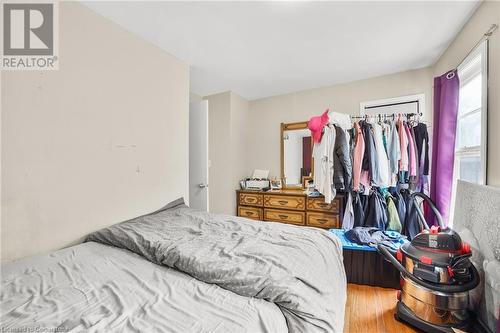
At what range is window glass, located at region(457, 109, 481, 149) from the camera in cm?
167

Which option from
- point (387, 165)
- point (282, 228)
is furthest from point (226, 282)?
point (387, 165)

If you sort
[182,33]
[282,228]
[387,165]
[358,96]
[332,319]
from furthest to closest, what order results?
[358,96] → [387,165] → [182,33] → [282,228] → [332,319]

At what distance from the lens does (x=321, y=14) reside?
1616 millimetres

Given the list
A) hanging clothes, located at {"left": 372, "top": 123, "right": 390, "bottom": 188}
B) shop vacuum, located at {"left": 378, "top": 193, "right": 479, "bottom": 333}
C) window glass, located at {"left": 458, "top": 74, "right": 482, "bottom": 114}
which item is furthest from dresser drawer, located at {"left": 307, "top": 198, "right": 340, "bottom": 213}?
window glass, located at {"left": 458, "top": 74, "right": 482, "bottom": 114}

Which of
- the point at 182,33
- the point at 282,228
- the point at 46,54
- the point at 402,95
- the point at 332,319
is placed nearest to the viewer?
the point at 332,319

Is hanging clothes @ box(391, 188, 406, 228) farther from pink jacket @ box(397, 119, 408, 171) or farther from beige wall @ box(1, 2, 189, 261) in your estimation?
beige wall @ box(1, 2, 189, 261)

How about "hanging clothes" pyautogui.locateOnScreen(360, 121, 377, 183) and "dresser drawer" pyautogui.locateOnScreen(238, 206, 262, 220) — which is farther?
"dresser drawer" pyautogui.locateOnScreen(238, 206, 262, 220)

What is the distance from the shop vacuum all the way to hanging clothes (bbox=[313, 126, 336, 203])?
3.24ft

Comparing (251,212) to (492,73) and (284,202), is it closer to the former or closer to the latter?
(284,202)

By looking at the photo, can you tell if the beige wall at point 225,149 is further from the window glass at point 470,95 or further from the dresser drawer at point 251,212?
the window glass at point 470,95

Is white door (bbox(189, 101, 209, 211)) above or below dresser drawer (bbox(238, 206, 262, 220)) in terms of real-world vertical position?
above

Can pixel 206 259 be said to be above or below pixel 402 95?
below

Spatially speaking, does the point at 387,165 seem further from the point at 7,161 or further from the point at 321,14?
the point at 7,161

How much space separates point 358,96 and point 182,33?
2.32 meters
